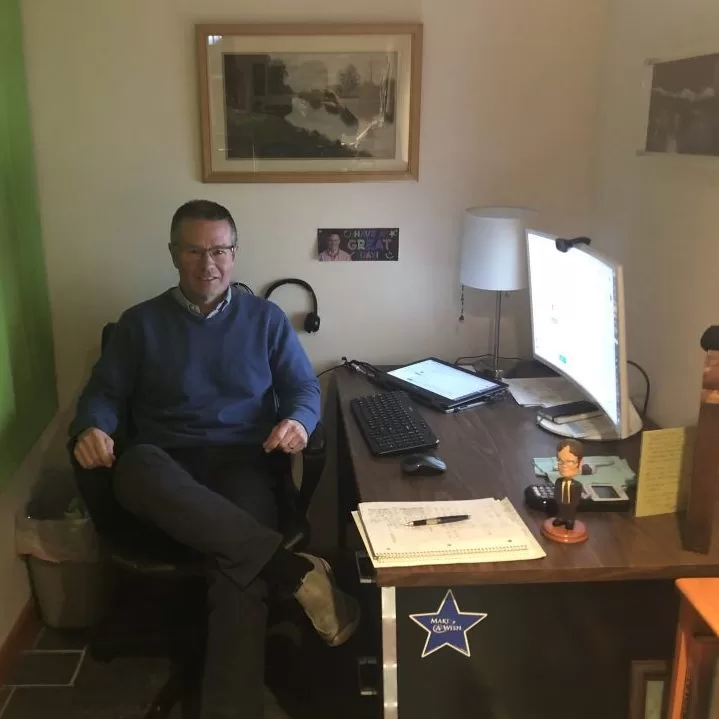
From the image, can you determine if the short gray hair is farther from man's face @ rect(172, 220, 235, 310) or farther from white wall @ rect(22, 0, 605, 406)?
white wall @ rect(22, 0, 605, 406)

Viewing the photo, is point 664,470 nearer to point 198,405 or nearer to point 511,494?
point 511,494

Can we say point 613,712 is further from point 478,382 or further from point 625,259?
point 625,259

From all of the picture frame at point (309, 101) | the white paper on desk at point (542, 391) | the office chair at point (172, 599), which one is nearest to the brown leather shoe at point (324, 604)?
the office chair at point (172, 599)

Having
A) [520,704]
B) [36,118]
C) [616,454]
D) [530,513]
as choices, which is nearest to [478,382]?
[616,454]

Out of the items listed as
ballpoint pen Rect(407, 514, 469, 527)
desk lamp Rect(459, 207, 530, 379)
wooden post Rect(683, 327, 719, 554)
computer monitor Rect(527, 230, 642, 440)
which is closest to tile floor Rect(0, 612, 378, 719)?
ballpoint pen Rect(407, 514, 469, 527)

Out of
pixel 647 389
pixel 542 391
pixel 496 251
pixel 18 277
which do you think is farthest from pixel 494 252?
pixel 18 277

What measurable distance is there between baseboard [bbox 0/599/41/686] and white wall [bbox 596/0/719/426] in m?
1.86

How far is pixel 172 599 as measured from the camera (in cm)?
235

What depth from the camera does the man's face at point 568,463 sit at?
1446mm

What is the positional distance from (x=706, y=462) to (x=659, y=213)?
845mm

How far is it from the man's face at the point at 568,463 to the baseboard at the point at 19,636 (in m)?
1.64

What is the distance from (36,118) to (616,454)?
1848 millimetres

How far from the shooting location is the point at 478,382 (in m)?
2.23

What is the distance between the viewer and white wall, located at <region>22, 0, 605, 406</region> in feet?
7.50
